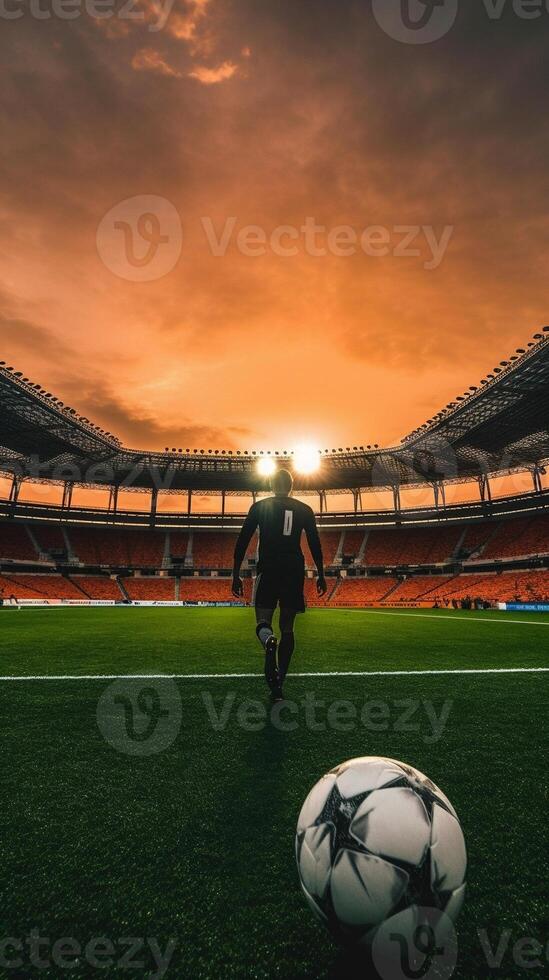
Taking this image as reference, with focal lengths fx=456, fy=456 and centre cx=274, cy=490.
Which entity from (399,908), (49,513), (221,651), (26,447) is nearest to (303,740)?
(399,908)

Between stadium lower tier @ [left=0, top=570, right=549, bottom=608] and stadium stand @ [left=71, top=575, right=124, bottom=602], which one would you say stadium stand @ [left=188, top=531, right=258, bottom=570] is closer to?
stadium lower tier @ [left=0, top=570, right=549, bottom=608]

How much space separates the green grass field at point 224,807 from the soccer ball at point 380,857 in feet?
0.45

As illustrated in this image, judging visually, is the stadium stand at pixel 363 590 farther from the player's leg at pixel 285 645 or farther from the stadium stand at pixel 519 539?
the player's leg at pixel 285 645

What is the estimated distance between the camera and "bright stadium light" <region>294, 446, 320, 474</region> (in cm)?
4503

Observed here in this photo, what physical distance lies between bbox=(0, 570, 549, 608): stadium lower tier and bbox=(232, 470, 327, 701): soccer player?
32583mm

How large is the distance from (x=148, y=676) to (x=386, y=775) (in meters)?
4.26

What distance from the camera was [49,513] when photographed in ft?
160

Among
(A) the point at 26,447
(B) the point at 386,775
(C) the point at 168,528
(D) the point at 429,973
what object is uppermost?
(A) the point at 26,447

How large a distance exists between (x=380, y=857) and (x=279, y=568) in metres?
2.95

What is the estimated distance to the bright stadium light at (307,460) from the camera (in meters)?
45.0

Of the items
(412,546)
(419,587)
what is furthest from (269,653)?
(412,546)

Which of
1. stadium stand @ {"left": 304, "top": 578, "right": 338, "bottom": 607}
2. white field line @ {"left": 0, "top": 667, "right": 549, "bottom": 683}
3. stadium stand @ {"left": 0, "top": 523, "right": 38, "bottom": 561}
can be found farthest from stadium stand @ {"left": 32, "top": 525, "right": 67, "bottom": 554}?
white field line @ {"left": 0, "top": 667, "right": 549, "bottom": 683}

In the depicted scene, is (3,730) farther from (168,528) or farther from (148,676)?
(168,528)

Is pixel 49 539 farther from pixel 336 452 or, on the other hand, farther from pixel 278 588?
pixel 278 588
